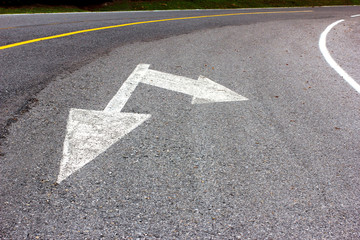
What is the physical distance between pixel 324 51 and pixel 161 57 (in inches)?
167

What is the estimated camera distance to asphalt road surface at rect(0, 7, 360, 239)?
2256mm

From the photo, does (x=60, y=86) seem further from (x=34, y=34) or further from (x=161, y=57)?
(x=34, y=34)

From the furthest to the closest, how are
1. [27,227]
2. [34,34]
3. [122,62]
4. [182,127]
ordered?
[34,34] < [122,62] < [182,127] < [27,227]

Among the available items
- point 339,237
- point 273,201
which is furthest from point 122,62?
point 339,237

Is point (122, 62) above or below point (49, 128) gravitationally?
above

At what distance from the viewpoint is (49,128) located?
334 centimetres

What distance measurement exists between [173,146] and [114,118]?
0.91 metres

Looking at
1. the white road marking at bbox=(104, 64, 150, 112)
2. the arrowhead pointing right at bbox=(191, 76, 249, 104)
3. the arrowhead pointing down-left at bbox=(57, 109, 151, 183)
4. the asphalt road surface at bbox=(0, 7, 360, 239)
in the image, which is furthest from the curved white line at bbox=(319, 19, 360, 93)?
the arrowhead pointing down-left at bbox=(57, 109, 151, 183)

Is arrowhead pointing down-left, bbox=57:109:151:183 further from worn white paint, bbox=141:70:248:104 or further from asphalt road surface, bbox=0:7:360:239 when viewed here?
worn white paint, bbox=141:70:248:104

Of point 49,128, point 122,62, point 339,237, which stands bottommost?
point 339,237

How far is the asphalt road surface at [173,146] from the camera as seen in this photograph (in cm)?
226

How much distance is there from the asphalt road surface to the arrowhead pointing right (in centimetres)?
2

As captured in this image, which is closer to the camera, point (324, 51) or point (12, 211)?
point (12, 211)

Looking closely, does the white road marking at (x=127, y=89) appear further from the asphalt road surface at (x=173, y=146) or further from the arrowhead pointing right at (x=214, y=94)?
the arrowhead pointing right at (x=214, y=94)
